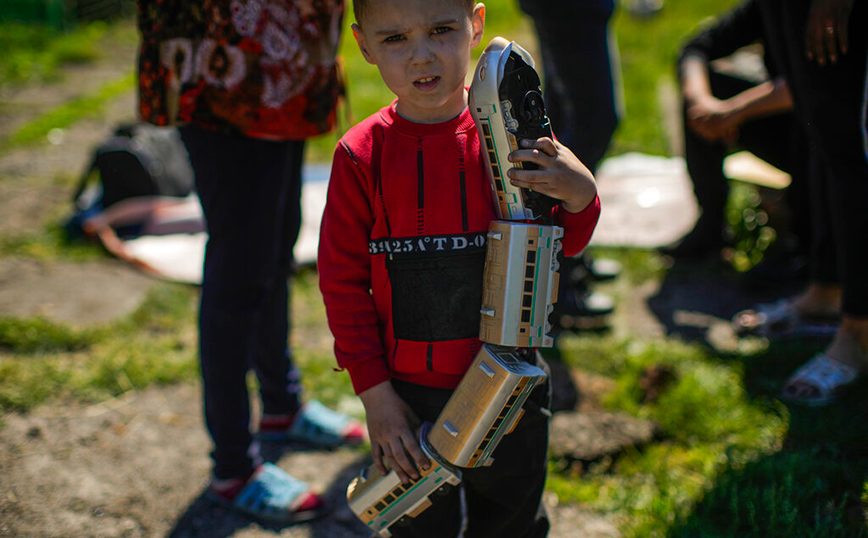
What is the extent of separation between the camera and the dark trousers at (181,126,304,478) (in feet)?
6.18

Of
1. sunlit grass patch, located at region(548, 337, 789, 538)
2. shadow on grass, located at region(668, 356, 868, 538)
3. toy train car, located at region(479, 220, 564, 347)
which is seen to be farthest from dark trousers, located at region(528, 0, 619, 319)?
toy train car, located at region(479, 220, 564, 347)

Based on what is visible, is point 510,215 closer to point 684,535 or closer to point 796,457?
point 684,535

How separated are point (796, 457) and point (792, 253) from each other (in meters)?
1.61

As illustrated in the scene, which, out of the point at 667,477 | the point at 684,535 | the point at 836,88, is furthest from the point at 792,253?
the point at 684,535

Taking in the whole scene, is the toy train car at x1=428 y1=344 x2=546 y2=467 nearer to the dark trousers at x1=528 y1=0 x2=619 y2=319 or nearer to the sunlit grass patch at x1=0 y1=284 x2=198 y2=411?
the dark trousers at x1=528 y1=0 x2=619 y2=319

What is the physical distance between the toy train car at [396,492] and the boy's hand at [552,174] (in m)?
0.54

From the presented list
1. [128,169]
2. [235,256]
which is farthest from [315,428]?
[128,169]

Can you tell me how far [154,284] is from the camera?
11.8 feet

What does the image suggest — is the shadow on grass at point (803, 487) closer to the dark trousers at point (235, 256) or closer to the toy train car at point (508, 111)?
the toy train car at point (508, 111)

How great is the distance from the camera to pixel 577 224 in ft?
4.70

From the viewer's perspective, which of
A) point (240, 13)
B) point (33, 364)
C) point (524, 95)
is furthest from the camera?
point (33, 364)

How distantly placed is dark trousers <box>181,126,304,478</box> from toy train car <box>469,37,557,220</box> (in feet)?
2.70

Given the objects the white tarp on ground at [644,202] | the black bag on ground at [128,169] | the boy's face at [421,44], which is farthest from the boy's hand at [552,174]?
the black bag on ground at [128,169]

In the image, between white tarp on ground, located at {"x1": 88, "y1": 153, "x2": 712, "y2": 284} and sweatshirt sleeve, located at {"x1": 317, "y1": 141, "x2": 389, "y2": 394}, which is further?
white tarp on ground, located at {"x1": 88, "y1": 153, "x2": 712, "y2": 284}
